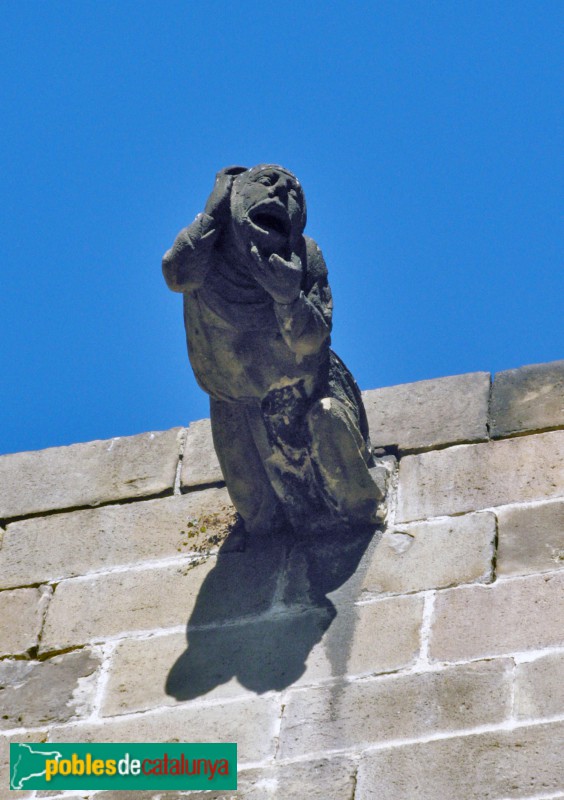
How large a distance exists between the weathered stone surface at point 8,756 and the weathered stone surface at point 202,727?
6 centimetres

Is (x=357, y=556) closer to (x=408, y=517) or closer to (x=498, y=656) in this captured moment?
(x=408, y=517)

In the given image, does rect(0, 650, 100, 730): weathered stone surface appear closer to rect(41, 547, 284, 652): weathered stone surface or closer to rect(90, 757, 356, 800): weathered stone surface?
rect(41, 547, 284, 652): weathered stone surface

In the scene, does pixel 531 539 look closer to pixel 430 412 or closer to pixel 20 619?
pixel 430 412

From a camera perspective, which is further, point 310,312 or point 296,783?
point 310,312

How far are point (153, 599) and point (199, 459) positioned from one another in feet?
3.22

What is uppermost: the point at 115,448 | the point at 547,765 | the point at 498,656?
the point at 115,448

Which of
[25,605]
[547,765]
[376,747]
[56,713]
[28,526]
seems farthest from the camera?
[28,526]

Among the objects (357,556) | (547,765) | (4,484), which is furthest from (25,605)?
(547,765)

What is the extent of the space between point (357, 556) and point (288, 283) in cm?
126

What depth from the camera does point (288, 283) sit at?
5.84 m

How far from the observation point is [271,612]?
20.9ft

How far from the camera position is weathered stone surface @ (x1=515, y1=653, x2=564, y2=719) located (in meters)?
5.47

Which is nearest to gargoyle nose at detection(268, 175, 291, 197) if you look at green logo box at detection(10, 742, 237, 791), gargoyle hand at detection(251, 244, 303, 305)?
gargoyle hand at detection(251, 244, 303, 305)

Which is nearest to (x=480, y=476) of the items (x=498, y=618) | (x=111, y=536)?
(x=498, y=618)
